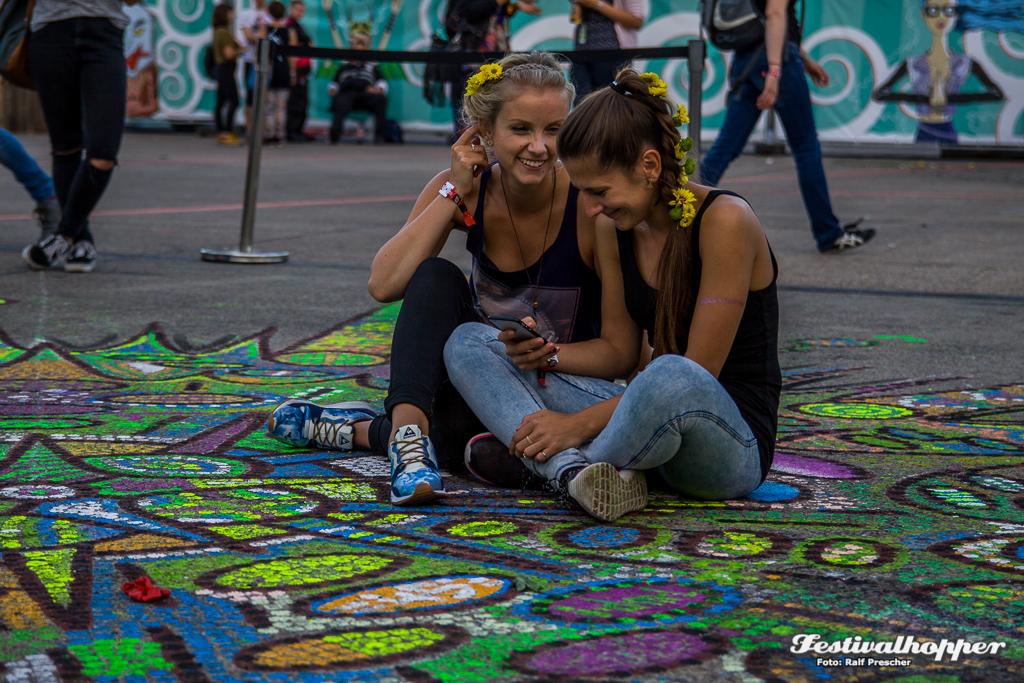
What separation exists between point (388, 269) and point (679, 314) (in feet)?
2.79

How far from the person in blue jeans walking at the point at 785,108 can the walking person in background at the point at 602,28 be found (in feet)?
2.39

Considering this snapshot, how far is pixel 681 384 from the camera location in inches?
92.8

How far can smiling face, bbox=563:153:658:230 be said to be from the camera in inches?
100

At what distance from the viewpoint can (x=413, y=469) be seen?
2.63 m

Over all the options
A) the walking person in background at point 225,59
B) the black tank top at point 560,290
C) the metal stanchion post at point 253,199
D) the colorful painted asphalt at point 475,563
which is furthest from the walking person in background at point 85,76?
the walking person in background at point 225,59

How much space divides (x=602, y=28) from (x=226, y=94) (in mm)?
11659

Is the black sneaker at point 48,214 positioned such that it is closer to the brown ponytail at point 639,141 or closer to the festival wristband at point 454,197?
the festival wristband at point 454,197

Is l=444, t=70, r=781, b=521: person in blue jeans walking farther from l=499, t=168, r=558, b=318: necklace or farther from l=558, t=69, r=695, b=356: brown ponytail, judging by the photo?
l=499, t=168, r=558, b=318: necklace

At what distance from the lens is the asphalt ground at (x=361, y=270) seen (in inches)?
183

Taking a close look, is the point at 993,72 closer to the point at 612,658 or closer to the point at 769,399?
the point at 769,399

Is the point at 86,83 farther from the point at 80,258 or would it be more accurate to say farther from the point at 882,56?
the point at 882,56

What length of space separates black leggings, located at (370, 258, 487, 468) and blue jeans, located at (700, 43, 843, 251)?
3.69m

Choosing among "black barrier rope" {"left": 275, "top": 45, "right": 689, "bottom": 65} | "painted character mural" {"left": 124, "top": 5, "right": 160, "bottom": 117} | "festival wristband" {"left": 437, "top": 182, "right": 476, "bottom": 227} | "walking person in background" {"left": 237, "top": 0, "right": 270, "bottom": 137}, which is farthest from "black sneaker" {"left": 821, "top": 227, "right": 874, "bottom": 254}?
"painted character mural" {"left": 124, "top": 5, "right": 160, "bottom": 117}

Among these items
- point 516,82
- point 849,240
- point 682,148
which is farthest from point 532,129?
point 849,240
